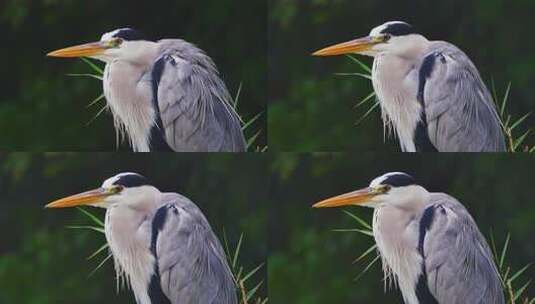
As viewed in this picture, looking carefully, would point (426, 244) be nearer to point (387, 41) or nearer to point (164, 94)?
point (387, 41)

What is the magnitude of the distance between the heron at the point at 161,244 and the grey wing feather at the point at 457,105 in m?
0.80

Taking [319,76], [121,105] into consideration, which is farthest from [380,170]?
[121,105]

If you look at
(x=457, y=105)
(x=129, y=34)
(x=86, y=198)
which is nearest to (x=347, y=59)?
(x=457, y=105)

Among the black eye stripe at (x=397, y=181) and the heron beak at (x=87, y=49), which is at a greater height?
the heron beak at (x=87, y=49)

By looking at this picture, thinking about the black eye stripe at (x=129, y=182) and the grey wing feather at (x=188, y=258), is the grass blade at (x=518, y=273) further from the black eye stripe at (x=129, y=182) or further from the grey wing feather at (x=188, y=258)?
the black eye stripe at (x=129, y=182)

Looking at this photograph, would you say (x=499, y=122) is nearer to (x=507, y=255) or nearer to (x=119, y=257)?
(x=507, y=255)

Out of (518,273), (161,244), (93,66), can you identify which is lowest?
(518,273)

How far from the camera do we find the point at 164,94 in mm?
5168

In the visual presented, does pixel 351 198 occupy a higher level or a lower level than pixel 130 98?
lower

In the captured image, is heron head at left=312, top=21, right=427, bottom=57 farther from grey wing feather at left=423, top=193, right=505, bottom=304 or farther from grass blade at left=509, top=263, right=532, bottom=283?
grass blade at left=509, top=263, right=532, bottom=283

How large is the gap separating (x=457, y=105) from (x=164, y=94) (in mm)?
939

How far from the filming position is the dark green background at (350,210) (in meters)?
5.19

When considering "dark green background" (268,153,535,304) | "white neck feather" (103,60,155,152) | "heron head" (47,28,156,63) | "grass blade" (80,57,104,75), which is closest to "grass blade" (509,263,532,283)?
"dark green background" (268,153,535,304)

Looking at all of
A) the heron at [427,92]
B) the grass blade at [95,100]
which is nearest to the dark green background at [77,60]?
the grass blade at [95,100]
